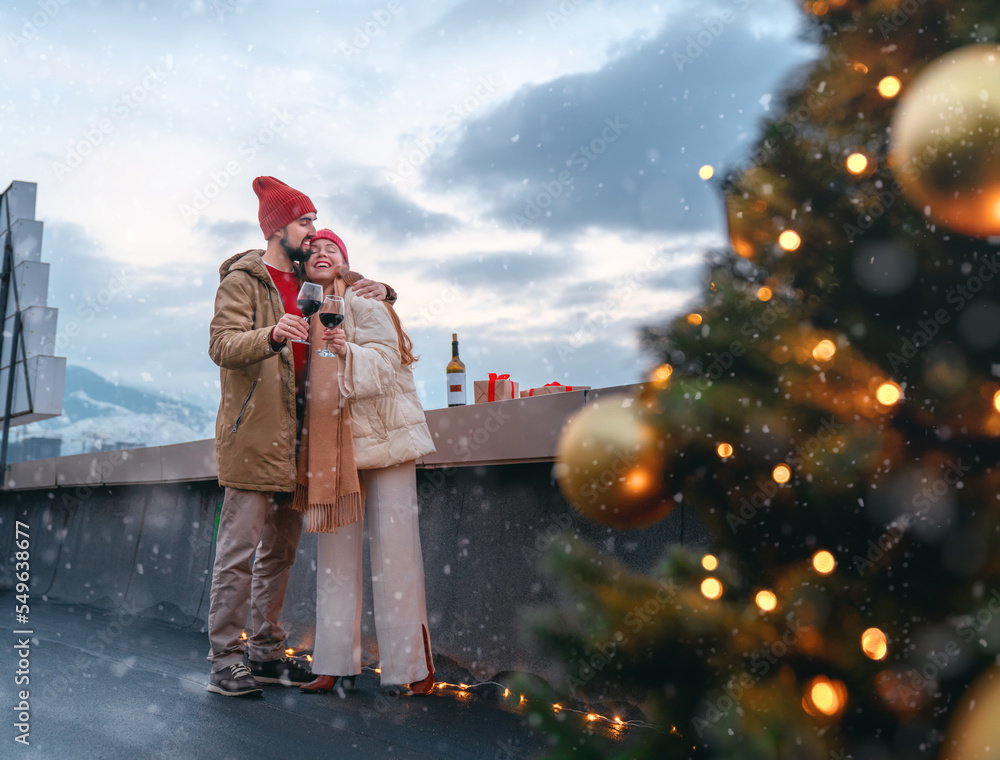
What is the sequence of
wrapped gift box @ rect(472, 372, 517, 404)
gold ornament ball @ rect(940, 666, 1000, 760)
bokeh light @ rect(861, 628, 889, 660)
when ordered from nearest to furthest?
1. gold ornament ball @ rect(940, 666, 1000, 760)
2. bokeh light @ rect(861, 628, 889, 660)
3. wrapped gift box @ rect(472, 372, 517, 404)

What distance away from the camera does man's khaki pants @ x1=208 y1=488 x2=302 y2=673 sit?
10.2 ft

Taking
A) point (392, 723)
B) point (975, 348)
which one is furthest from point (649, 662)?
point (392, 723)

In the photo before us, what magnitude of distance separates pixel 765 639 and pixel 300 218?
2730 mm

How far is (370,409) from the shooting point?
3160 millimetres

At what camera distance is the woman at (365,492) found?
3010mm

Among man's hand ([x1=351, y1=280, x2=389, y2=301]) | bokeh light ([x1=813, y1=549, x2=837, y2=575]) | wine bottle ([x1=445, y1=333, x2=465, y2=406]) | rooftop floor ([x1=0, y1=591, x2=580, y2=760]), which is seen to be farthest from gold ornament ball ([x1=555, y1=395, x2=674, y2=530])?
wine bottle ([x1=445, y1=333, x2=465, y2=406])

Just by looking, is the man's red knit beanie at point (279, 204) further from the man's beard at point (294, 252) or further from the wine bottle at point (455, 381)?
the wine bottle at point (455, 381)

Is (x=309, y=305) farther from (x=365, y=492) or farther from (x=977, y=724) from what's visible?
(x=977, y=724)

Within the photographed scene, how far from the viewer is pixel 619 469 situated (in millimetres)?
1385

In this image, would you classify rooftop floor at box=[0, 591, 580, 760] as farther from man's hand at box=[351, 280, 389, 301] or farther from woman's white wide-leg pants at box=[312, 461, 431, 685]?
man's hand at box=[351, 280, 389, 301]

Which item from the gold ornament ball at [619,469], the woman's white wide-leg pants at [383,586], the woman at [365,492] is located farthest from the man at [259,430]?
the gold ornament ball at [619,469]

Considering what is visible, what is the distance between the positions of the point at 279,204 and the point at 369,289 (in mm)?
567

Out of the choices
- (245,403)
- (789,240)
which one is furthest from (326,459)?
(789,240)

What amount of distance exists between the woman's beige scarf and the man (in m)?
0.08
